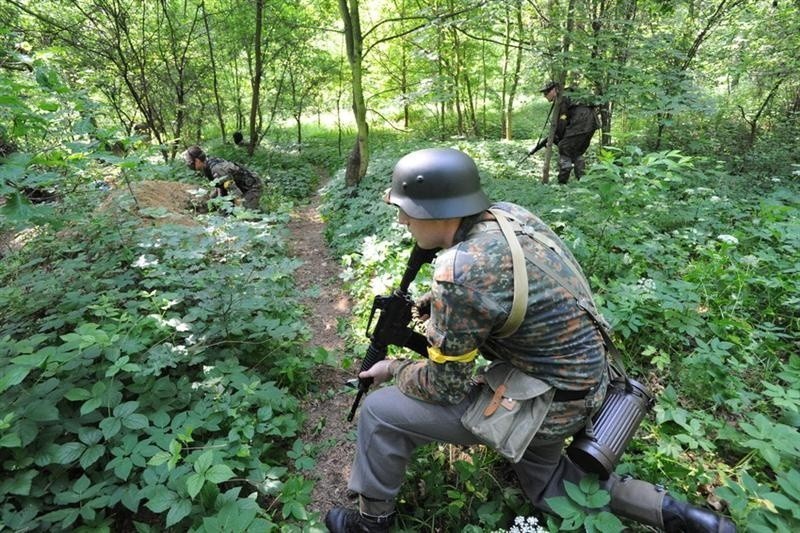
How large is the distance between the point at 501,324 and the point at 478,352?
0.80 feet

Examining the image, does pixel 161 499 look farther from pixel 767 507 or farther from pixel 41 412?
pixel 767 507

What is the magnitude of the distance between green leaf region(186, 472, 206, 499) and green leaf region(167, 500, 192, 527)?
0.27 feet

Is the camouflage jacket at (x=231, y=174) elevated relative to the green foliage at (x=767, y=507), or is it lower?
elevated

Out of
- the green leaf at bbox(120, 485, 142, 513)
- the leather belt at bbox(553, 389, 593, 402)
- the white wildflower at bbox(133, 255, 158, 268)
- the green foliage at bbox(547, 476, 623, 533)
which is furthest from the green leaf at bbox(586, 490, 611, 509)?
the white wildflower at bbox(133, 255, 158, 268)

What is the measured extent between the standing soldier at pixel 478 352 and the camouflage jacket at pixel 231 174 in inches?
257

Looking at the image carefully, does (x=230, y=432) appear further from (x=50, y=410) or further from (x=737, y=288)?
(x=737, y=288)

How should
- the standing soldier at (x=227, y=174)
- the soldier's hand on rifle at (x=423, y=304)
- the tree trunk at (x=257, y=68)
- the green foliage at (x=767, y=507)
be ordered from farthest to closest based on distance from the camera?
the tree trunk at (x=257, y=68) → the standing soldier at (x=227, y=174) → the soldier's hand on rifle at (x=423, y=304) → the green foliage at (x=767, y=507)

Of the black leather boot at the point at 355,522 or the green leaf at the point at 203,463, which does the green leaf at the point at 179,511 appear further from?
the black leather boot at the point at 355,522

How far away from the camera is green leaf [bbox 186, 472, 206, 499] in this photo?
196cm

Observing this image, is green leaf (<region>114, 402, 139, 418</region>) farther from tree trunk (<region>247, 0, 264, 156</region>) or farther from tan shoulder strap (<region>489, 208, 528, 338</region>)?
tree trunk (<region>247, 0, 264, 156</region>)

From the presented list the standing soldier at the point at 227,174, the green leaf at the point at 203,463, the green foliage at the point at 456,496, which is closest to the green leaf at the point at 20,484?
the green leaf at the point at 203,463

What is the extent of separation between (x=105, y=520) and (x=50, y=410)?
678 millimetres

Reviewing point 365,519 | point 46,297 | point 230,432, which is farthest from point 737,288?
point 46,297

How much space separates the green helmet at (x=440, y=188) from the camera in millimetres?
1996
